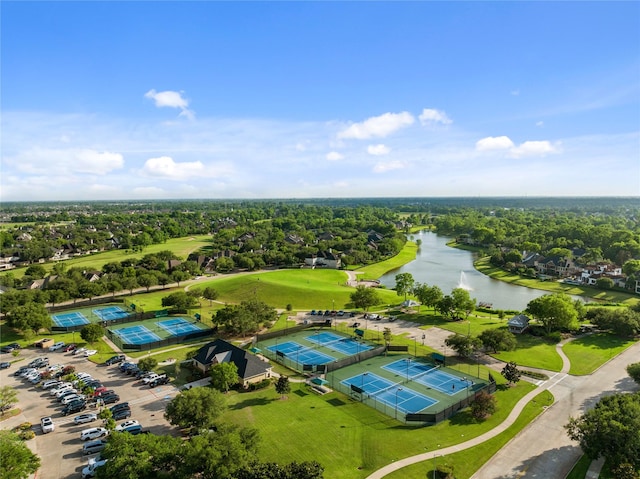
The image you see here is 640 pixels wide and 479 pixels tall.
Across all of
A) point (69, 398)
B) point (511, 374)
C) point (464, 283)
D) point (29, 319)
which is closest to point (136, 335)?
point (29, 319)

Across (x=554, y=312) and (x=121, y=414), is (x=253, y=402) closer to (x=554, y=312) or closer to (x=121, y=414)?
(x=121, y=414)

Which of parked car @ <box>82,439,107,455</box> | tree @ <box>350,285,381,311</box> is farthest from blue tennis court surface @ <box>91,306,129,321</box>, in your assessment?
tree @ <box>350,285,381,311</box>

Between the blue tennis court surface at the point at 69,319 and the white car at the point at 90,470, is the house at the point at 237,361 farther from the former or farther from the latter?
the blue tennis court surface at the point at 69,319

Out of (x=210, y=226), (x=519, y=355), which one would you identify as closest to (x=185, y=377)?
(x=519, y=355)

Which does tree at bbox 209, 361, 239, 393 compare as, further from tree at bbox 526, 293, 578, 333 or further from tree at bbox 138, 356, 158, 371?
tree at bbox 526, 293, 578, 333

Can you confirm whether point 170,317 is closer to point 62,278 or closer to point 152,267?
point 62,278

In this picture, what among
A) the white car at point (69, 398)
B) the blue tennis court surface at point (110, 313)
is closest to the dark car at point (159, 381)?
the white car at point (69, 398)
